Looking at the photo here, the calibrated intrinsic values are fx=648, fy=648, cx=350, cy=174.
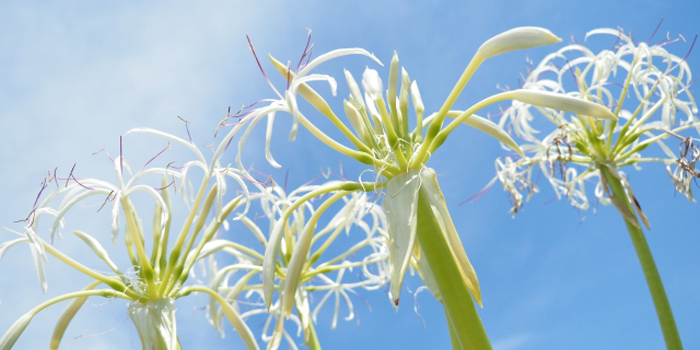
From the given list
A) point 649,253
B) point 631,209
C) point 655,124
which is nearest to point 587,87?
point 655,124

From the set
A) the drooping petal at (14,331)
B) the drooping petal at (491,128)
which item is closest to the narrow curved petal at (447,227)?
the drooping petal at (491,128)

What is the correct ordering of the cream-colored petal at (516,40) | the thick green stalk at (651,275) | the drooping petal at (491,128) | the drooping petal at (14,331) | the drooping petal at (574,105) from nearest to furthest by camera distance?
1. the drooping petal at (574,105)
2. the cream-colored petal at (516,40)
3. the drooping petal at (491,128)
4. the drooping petal at (14,331)
5. the thick green stalk at (651,275)

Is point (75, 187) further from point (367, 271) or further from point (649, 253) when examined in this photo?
point (649, 253)

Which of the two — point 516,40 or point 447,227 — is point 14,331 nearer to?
point 447,227

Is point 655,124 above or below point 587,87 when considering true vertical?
below

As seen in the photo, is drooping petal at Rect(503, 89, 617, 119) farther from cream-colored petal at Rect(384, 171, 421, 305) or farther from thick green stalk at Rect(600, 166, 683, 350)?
thick green stalk at Rect(600, 166, 683, 350)

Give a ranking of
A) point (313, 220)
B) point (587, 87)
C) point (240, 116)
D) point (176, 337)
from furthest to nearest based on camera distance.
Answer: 1. point (587, 87)
2. point (176, 337)
3. point (240, 116)
4. point (313, 220)

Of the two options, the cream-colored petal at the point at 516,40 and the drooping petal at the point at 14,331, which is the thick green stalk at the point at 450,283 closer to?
the cream-colored petal at the point at 516,40
